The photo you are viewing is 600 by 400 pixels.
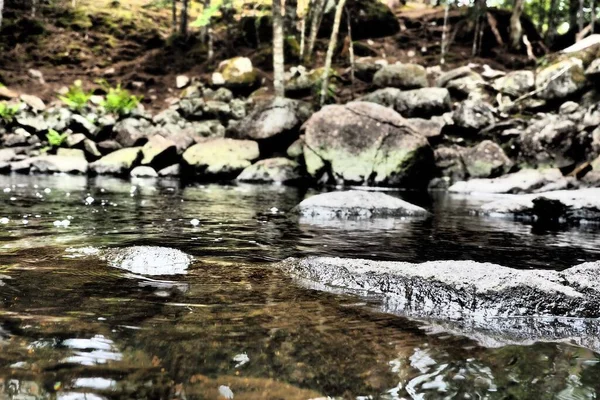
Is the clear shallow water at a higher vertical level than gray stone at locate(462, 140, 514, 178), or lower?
lower

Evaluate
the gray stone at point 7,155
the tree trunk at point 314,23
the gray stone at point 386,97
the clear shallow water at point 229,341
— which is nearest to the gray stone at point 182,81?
the tree trunk at point 314,23

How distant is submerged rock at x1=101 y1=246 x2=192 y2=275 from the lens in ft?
12.8

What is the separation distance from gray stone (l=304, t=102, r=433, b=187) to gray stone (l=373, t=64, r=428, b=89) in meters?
7.02

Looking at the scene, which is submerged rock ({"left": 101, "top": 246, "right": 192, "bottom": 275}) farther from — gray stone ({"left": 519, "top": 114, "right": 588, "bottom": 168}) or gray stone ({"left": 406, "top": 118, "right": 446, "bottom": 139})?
gray stone ({"left": 519, "top": 114, "right": 588, "bottom": 168})

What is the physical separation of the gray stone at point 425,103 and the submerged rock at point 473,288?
17.0m

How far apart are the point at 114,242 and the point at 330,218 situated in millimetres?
4031

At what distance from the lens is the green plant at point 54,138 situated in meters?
19.2

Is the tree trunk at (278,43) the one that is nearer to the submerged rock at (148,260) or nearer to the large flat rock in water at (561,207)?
the large flat rock in water at (561,207)

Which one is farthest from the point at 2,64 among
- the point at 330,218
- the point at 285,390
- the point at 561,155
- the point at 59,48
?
the point at 285,390

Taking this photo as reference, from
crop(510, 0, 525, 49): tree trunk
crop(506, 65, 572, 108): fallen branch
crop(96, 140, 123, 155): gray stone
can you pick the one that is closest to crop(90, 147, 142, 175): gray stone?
crop(96, 140, 123, 155): gray stone

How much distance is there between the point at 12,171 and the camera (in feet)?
58.6

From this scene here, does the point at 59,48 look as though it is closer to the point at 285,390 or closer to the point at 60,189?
the point at 60,189

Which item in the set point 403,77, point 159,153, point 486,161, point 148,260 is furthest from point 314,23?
point 148,260

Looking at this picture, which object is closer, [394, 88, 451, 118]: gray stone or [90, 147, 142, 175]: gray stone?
[90, 147, 142, 175]: gray stone
